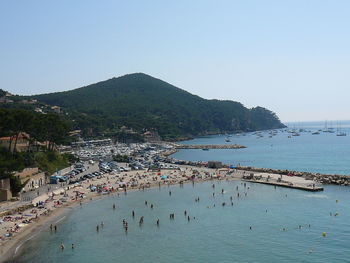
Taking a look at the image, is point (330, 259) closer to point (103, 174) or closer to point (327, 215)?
point (327, 215)

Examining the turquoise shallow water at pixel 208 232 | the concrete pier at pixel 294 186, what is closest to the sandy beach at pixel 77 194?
the turquoise shallow water at pixel 208 232

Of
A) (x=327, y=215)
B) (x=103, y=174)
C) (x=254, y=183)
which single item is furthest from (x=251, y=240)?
(x=103, y=174)

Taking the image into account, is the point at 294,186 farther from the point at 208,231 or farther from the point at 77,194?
the point at 77,194

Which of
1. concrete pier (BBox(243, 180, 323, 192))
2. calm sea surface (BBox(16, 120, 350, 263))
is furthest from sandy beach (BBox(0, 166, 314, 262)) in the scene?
concrete pier (BBox(243, 180, 323, 192))

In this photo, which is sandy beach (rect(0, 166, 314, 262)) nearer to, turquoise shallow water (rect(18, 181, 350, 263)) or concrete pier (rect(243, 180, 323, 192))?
turquoise shallow water (rect(18, 181, 350, 263))

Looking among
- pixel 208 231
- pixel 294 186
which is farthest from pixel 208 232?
pixel 294 186

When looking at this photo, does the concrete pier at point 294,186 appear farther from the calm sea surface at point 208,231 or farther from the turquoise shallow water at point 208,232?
the turquoise shallow water at point 208,232

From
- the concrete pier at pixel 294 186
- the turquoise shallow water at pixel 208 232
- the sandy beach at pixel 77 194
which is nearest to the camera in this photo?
the turquoise shallow water at pixel 208 232
